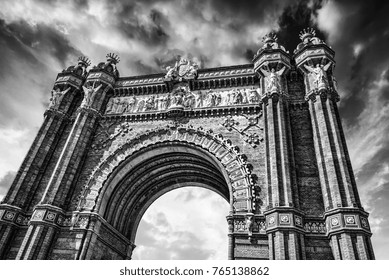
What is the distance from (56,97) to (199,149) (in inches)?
397

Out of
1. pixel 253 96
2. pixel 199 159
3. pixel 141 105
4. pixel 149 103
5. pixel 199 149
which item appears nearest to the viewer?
pixel 199 149

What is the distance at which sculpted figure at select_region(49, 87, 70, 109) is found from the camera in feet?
58.2

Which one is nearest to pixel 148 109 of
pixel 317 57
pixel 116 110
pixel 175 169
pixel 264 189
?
pixel 116 110

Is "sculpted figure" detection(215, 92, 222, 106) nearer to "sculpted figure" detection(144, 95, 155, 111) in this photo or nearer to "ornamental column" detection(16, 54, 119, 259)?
"sculpted figure" detection(144, 95, 155, 111)

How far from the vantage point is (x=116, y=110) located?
693 inches

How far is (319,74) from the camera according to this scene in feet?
46.7

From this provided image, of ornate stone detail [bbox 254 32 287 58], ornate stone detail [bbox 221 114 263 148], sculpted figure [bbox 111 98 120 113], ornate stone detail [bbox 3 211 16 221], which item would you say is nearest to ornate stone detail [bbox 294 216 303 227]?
ornate stone detail [bbox 221 114 263 148]

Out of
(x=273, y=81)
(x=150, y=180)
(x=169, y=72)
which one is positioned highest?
(x=169, y=72)

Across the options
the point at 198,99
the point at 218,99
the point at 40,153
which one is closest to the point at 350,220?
the point at 218,99

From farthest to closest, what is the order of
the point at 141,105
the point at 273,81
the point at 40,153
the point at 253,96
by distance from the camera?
the point at 141,105, the point at 40,153, the point at 253,96, the point at 273,81

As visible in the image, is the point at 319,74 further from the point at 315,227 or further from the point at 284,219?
the point at 284,219

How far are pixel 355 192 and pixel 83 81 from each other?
660 inches

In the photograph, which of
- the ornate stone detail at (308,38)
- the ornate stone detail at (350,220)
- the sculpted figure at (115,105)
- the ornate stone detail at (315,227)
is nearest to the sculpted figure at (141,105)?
the sculpted figure at (115,105)

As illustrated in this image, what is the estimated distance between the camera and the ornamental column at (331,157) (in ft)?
32.6
